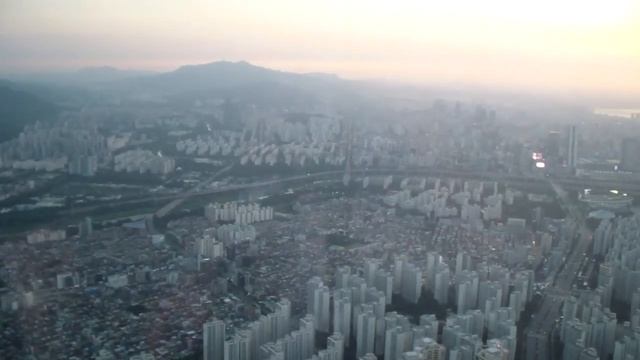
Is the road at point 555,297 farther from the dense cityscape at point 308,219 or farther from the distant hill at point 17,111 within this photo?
the distant hill at point 17,111

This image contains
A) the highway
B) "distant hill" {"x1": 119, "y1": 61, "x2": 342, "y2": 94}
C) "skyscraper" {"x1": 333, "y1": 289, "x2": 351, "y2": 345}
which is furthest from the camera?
"distant hill" {"x1": 119, "y1": 61, "x2": 342, "y2": 94}

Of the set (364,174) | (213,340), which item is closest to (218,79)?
(364,174)

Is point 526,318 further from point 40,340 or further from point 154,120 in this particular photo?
point 154,120

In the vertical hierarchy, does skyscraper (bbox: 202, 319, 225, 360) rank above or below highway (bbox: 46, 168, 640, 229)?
below

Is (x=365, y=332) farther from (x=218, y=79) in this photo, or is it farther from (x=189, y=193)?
(x=218, y=79)

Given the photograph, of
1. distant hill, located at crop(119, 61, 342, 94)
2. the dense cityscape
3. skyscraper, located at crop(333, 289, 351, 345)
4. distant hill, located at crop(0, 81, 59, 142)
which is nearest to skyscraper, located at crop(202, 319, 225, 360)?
the dense cityscape

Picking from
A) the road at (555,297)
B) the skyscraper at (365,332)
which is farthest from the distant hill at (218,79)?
the skyscraper at (365,332)

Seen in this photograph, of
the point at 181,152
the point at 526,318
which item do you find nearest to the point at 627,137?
the point at 526,318

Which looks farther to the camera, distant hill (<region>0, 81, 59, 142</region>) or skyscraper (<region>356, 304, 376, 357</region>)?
distant hill (<region>0, 81, 59, 142</region>)

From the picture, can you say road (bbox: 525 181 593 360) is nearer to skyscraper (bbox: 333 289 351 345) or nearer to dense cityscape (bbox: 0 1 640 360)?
dense cityscape (bbox: 0 1 640 360)
